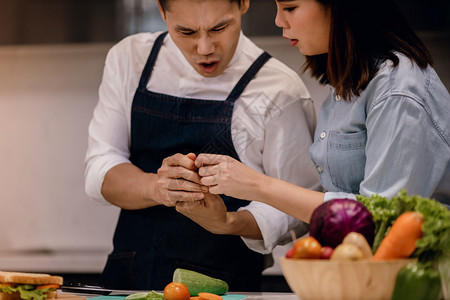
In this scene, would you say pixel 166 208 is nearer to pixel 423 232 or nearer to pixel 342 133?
pixel 342 133

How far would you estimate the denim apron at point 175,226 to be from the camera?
2.14m

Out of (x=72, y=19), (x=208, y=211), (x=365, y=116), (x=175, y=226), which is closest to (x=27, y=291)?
(x=208, y=211)

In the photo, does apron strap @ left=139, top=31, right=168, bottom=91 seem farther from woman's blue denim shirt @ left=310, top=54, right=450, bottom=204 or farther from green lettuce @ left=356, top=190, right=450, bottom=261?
green lettuce @ left=356, top=190, right=450, bottom=261

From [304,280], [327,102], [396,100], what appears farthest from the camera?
[327,102]

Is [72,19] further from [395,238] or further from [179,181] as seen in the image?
[395,238]

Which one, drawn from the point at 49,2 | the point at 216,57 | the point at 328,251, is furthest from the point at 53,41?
the point at 328,251

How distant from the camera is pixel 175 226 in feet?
7.14

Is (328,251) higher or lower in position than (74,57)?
lower

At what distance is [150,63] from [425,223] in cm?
148

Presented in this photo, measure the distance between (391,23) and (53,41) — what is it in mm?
1805

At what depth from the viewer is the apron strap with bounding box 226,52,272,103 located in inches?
85.2

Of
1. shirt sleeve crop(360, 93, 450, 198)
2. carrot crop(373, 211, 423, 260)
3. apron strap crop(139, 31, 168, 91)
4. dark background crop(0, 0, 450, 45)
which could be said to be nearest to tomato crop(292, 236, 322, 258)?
carrot crop(373, 211, 423, 260)

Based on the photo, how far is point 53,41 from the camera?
2885 millimetres

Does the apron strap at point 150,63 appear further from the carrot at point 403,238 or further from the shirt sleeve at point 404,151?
the carrot at point 403,238
